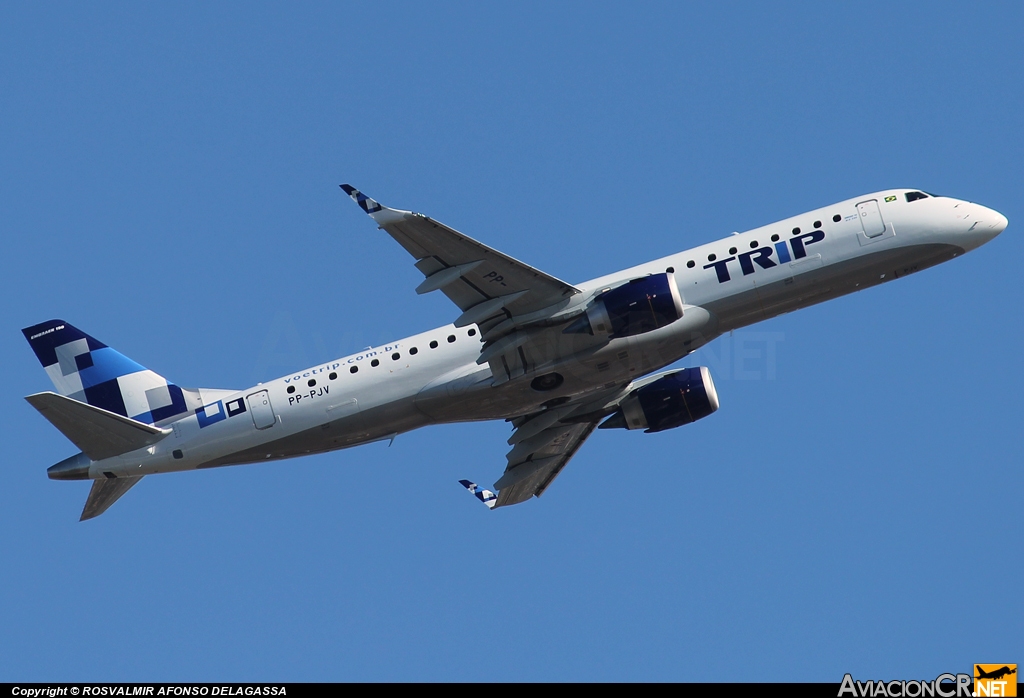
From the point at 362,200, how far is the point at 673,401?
17.1 meters

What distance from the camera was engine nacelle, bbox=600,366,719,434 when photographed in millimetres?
47812

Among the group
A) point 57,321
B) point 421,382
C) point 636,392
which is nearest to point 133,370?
point 57,321

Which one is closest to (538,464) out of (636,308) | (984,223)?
(636,308)

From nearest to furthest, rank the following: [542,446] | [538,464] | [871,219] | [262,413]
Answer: [871,219] < [262,413] < [542,446] < [538,464]

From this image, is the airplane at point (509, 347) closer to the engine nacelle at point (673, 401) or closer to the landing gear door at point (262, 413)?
the landing gear door at point (262, 413)

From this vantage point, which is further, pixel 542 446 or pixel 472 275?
pixel 542 446

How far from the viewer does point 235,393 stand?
1810 inches

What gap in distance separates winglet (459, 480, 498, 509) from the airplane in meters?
6.10

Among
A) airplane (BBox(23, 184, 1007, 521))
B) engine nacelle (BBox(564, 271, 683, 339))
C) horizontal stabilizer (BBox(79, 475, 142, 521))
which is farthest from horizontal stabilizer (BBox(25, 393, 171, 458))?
engine nacelle (BBox(564, 271, 683, 339))

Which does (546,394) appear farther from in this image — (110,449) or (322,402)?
(110,449)

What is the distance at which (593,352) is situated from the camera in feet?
140

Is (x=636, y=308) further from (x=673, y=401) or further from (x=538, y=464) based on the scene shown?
(x=538, y=464)

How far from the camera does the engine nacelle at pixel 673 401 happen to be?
4781 cm

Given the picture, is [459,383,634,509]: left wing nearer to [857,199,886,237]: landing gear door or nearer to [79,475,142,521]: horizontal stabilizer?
[857,199,886,237]: landing gear door
